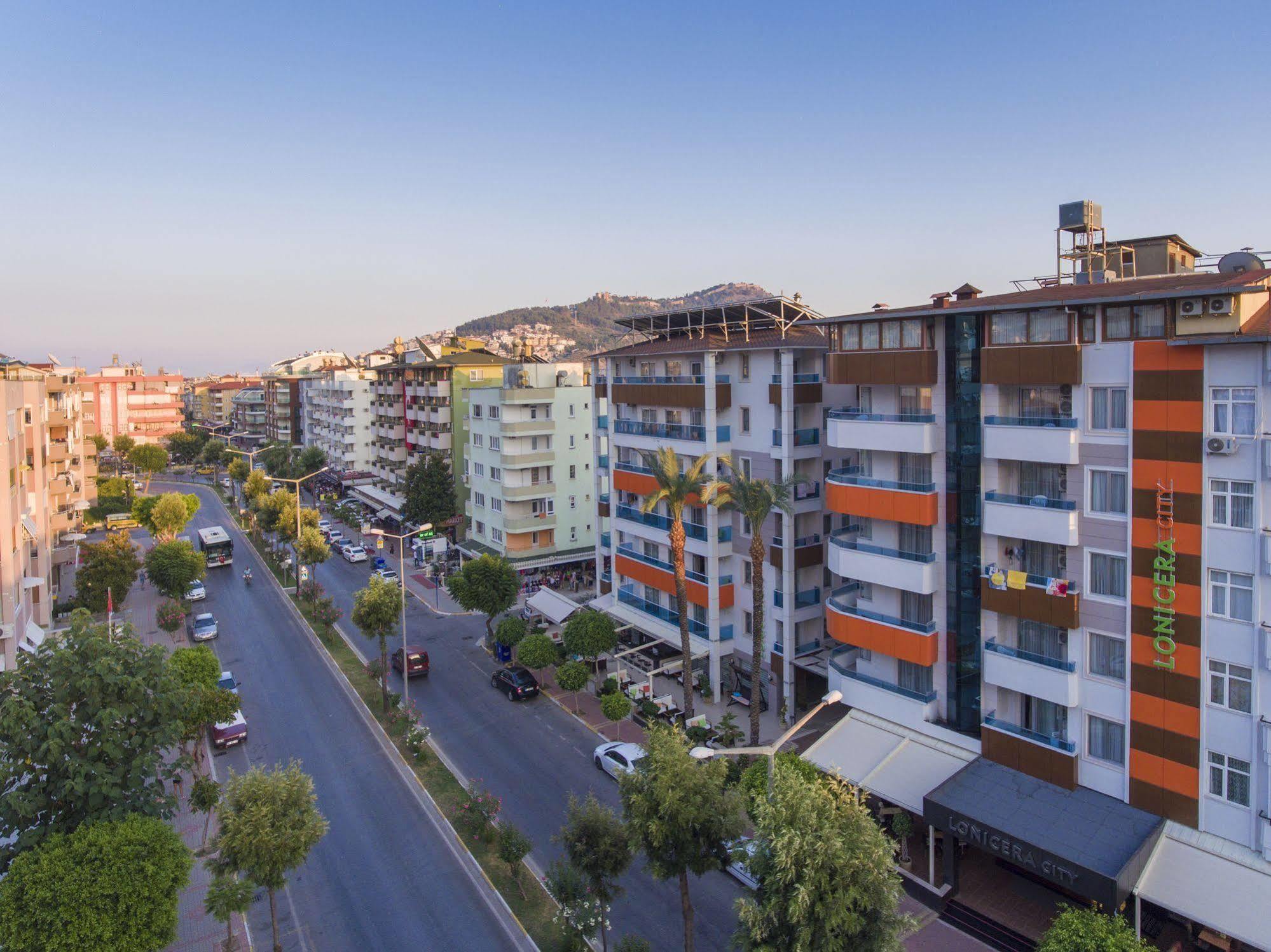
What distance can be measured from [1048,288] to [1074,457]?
22.5ft

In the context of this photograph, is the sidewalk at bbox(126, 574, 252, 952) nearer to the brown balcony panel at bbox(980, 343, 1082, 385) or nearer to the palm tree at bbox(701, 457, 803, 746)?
the palm tree at bbox(701, 457, 803, 746)

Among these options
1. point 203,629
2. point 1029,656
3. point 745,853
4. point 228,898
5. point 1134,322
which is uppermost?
point 1134,322

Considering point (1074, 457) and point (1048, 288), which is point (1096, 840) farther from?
point (1048, 288)

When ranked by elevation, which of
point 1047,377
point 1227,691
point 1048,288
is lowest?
point 1227,691

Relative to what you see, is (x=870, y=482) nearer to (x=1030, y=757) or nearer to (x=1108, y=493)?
(x=1108, y=493)

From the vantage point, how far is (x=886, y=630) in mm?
29406

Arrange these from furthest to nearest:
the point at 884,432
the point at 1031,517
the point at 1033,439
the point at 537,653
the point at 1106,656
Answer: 1. the point at 537,653
2. the point at 884,432
3. the point at 1031,517
4. the point at 1033,439
5. the point at 1106,656

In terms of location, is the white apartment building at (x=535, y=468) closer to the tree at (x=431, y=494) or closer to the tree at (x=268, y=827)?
the tree at (x=431, y=494)

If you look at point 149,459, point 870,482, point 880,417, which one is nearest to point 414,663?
point 870,482

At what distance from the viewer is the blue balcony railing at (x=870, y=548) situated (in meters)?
28.3

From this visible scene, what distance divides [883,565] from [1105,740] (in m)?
8.60

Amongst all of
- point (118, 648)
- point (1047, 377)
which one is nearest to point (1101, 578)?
point (1047, 377)

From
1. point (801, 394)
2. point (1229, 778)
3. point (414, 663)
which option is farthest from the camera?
point (414, 663)

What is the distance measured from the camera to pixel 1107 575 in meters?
23.6
